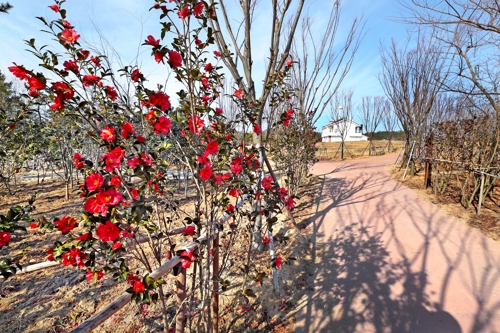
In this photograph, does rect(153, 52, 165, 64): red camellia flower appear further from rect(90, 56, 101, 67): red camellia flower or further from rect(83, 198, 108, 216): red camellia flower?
rect(83, 198, 108, 216): red camellia flower

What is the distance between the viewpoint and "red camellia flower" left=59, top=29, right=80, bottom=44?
3.96 feet

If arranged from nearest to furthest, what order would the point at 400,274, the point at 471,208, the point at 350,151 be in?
the point at 400,274, the point at 471,208, the point at 350,151

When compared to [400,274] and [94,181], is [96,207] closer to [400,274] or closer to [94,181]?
[94,181]

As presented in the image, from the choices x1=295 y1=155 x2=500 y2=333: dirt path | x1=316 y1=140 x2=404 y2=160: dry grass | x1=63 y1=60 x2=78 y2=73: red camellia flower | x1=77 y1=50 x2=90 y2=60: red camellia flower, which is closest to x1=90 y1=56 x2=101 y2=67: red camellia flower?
x1=77 y1=50 x2=90 y2=60: red camellia flower

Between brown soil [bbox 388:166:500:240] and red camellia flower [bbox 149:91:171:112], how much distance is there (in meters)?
5.46

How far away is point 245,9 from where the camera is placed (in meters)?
2.73

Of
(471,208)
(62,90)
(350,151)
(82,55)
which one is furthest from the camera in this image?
(350,151)

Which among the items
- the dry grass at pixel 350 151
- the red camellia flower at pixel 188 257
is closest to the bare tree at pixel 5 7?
the red camellia flower at pixel 188 257

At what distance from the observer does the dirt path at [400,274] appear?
93.7 inches

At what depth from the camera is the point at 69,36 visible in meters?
1.22

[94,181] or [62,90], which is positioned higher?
[62,90]

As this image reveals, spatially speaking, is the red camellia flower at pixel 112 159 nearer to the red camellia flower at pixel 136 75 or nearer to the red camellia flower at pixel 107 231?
the red camellia flower at pixel 107 231

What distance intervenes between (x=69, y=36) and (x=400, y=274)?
4000 mm

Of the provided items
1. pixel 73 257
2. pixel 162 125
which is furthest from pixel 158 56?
pixel 73 257
